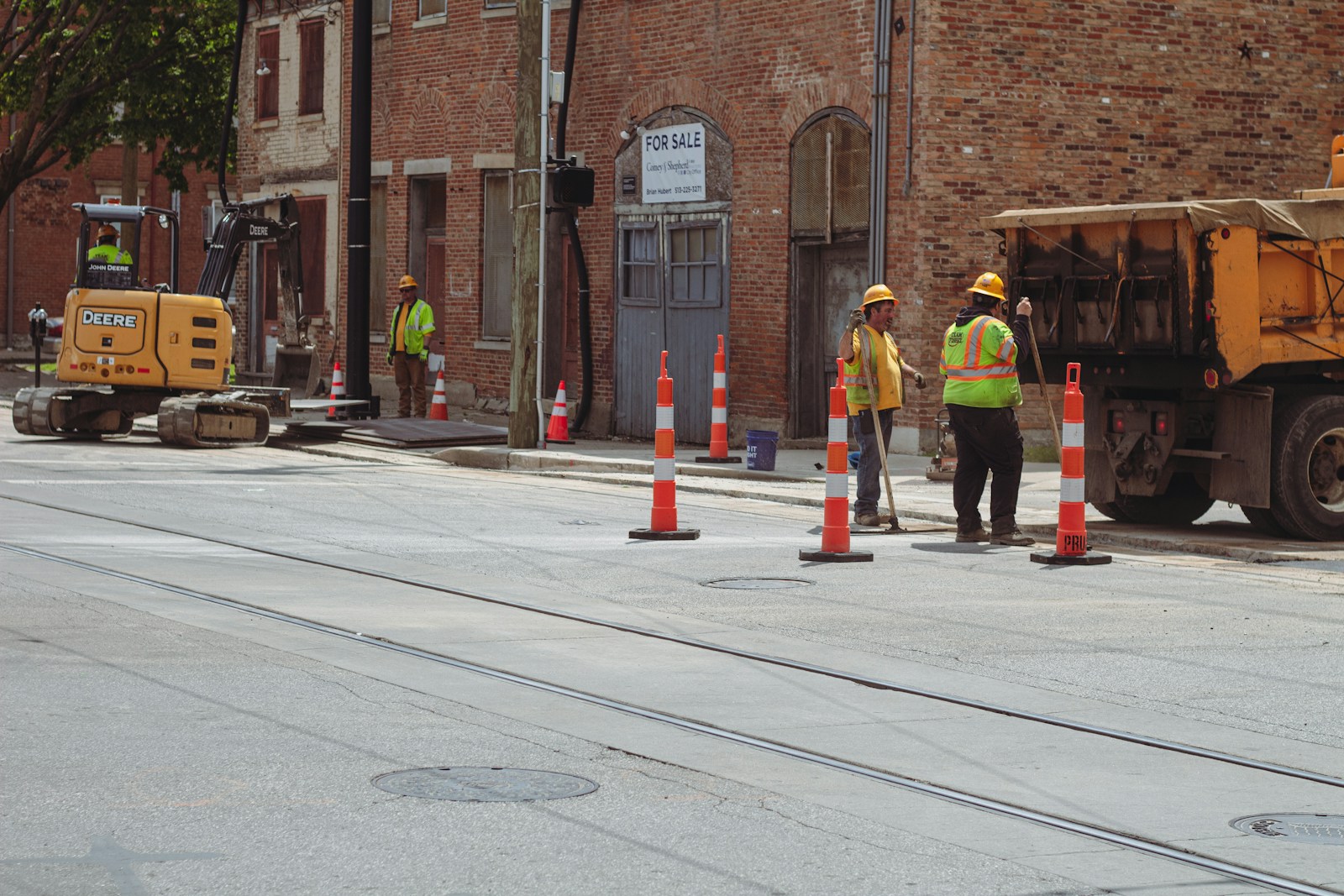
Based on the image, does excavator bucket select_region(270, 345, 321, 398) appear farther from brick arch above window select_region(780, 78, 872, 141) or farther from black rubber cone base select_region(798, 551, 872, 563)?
black rubber cone base select_region(798, 551, 872, 563)

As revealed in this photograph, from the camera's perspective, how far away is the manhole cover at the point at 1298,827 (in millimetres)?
6203

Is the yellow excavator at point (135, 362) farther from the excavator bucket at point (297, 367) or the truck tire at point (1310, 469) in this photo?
the truck tire at point (1310, 469)

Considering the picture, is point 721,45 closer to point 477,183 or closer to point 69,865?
point 477,183

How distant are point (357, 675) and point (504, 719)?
114 cm

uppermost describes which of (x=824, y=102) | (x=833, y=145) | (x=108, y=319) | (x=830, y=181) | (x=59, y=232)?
(x=59, y=232)

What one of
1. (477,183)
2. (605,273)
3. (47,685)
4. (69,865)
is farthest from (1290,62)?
(69,865)

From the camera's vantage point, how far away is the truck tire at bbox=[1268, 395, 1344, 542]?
1441 centimetres

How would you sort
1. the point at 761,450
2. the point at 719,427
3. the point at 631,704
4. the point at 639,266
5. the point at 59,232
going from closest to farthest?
1. the point at 631,704
2. the point at 761,450
3. the point at 719,427
4. the point at 639,266
5. the point at 59,232

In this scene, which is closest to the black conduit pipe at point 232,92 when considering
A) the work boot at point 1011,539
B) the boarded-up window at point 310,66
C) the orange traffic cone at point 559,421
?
the boarded-up window at point 310,66

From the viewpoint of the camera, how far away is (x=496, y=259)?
96.9 feet

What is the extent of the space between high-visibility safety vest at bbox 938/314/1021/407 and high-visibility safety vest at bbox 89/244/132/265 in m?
13.6

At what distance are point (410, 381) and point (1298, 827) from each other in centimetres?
2295

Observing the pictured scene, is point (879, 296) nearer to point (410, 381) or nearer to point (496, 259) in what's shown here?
point (410, 381)

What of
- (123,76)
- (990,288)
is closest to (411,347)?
(123,76)
